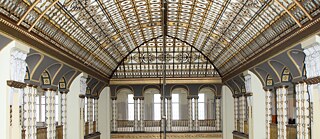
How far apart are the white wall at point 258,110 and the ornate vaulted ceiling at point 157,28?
6.52 ft

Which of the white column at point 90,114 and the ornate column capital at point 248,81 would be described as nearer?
the ornate column capital at point 248,81

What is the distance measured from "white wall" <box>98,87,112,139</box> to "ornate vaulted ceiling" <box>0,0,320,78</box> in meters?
2.03

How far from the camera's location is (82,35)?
3119cm

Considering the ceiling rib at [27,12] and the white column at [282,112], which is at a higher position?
the ceiling rib at [27,12]

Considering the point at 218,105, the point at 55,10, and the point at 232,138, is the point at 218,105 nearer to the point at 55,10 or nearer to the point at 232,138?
the point at 232,138

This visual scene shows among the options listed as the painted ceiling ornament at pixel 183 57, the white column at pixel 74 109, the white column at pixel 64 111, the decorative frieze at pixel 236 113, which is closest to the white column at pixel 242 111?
the decorative frieze at pixel 236 113

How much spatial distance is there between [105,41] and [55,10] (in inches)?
534

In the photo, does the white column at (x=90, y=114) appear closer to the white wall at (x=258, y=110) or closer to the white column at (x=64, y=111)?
the white column at (x=64, y=111)

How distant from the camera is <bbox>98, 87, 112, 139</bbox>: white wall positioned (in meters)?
45.9

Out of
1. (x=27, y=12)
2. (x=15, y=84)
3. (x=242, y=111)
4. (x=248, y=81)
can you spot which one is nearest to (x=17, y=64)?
(x=15, y=84)

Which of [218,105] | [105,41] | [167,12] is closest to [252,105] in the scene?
[167,12]

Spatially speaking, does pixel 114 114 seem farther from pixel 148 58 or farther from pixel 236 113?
pixel 236 113

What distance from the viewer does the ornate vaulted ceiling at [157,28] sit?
2225 cm

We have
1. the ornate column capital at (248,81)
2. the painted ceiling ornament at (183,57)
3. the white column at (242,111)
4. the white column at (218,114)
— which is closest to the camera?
the ornate column capital at (248,81)
